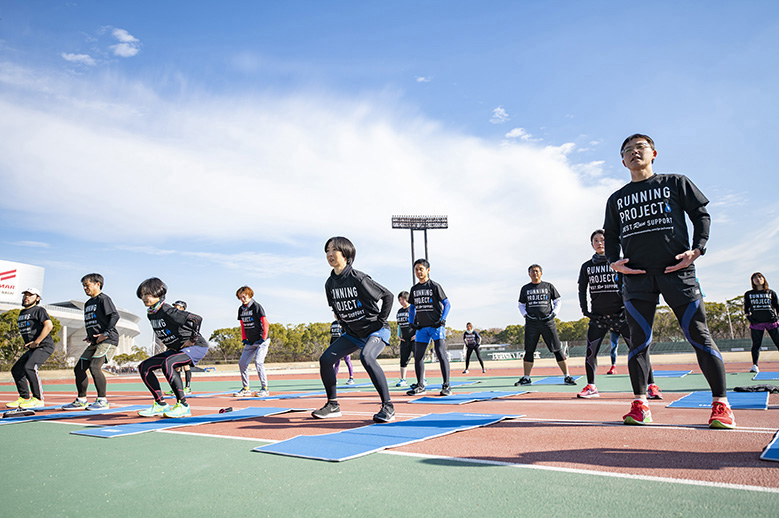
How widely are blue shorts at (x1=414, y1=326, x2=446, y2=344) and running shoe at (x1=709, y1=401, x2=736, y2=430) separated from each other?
4904 millimetres

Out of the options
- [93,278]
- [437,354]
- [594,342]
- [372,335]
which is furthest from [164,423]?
[594,342]

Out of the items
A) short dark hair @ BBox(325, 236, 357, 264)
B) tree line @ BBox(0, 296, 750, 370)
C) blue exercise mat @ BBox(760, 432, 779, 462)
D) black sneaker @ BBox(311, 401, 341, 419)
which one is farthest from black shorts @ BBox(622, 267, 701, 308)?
tree line @ BBox(0, 296, 750, 370)

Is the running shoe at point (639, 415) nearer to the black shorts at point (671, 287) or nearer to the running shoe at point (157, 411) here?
the black shorts at point (671, 287)

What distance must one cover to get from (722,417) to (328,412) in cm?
391

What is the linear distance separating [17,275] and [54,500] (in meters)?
74.3

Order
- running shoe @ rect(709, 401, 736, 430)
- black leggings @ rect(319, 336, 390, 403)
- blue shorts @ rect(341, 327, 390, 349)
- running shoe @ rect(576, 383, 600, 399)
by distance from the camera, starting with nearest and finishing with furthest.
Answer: running shoe @ rect(709, 401, 736, 430), black leggings @ rect(319, 336, 390, 403), blue shorts @ rect(341, 327, 390, 349), running shoe @ rect(576, 383, 600, 399)

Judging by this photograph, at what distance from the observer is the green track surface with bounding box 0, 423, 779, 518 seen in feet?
7.72

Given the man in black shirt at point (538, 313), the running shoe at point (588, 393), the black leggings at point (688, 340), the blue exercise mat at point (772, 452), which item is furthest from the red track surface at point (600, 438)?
the man in black shirt at point (538, 313)

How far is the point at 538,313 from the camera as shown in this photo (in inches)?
390

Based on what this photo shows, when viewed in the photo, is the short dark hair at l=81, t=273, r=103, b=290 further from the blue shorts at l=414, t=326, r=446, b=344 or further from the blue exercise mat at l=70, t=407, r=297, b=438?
the blue shorts at l=414, t=326, r=446, b=344

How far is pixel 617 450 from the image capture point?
351 centimetres

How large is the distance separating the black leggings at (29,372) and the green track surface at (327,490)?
5.17 meters

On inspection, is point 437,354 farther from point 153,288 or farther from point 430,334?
point 153,288

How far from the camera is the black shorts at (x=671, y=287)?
4242 mm
